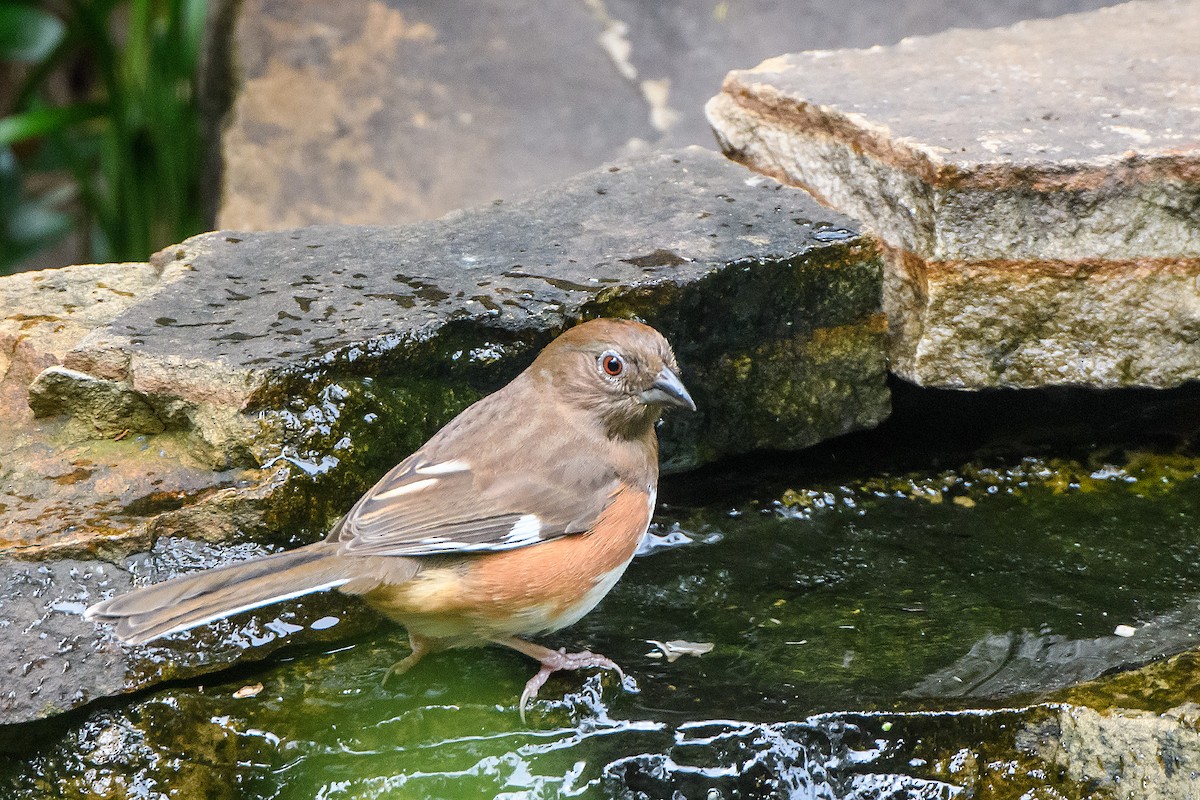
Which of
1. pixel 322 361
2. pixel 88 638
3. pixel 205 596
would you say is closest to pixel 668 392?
pixel 322 361

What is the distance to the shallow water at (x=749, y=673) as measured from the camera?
2707mm

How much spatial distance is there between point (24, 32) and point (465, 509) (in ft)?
16.6

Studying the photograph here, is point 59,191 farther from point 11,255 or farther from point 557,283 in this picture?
point 557,283

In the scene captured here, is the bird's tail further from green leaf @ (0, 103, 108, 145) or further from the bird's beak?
green leaf @ (0, 103, 108, 145)

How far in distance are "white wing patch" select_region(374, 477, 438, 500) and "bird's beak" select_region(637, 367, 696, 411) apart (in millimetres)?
582

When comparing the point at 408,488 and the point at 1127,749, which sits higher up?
the point at 408,488

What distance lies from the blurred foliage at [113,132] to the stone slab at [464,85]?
30cm

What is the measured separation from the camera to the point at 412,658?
305 cm

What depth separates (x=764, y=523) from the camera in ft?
12.8

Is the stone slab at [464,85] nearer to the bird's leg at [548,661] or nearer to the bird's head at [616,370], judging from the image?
the bird's head at [616,370]

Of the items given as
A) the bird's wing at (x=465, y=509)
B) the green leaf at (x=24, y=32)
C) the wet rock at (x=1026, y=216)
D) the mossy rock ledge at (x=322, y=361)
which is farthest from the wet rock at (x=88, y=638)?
the green leaf at (x=24, y=32)

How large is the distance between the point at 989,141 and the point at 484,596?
6.81 ft

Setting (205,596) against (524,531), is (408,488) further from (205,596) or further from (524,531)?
(205,596)

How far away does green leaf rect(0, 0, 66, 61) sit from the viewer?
653cm
